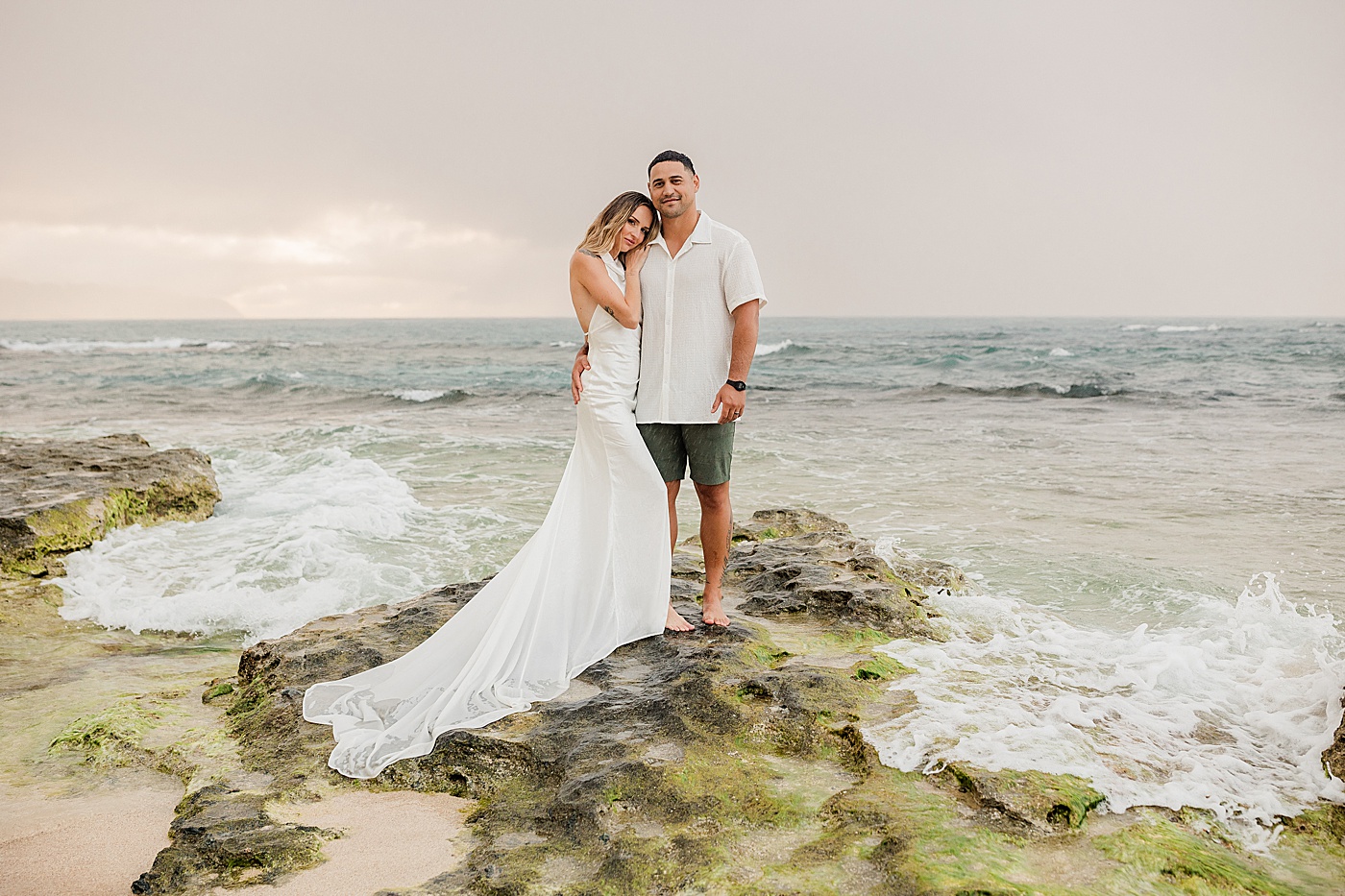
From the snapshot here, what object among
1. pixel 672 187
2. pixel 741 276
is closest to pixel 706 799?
pixel 741 276

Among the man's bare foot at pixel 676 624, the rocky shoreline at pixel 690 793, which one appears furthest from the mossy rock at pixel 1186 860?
the man's bare foot at pixel 676 624

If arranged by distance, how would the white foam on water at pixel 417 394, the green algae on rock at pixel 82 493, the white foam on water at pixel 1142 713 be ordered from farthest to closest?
the white foam on water at pixel 417 394 < the green algae on rock at pixel 82 493 < the white foam on water at pixel 1142 713

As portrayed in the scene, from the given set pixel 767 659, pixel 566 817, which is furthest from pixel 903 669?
pixel 566 817

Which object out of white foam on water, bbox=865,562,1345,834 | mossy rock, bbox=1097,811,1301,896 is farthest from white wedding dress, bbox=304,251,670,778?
mossy rock, bbox=1097,811,1301,896

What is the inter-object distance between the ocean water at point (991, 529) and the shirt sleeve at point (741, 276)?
1815 millimetres

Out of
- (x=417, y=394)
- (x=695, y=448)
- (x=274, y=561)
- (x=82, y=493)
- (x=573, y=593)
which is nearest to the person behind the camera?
(x=573, y=593)

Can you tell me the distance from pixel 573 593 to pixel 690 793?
1.33 metres

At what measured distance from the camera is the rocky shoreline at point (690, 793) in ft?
7.73

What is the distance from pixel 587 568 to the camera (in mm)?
3934

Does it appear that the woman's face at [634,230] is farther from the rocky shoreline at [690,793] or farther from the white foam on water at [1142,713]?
the white foam on water at [1142,713]

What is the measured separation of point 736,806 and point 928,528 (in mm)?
5918

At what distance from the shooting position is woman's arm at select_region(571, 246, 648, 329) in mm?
3805

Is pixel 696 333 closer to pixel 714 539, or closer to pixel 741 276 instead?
pixel 741 276

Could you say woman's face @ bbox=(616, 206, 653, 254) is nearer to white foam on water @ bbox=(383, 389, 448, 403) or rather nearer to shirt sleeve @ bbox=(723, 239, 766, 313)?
shirt sleeve @ bbox=(723, 239, 766, 313)
